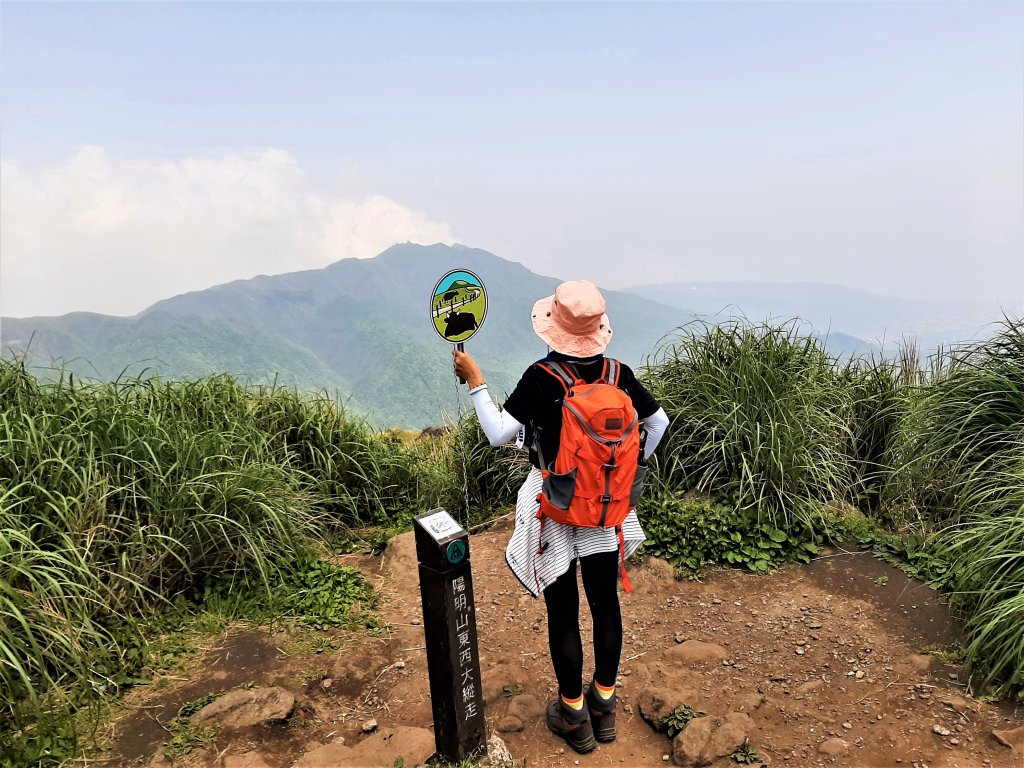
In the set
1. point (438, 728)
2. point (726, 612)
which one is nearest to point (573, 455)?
point (438, 728)

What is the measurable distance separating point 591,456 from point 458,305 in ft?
4.11

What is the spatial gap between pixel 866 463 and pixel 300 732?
203 inches

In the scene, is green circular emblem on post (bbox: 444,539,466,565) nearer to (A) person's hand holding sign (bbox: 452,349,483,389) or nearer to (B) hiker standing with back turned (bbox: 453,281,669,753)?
(B) hiker standing with back turned (bbox: 453,281,669,753)

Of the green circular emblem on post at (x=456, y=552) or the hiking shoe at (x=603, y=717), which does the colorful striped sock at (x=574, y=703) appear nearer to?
the hiking shoe at (x=603, y=717)

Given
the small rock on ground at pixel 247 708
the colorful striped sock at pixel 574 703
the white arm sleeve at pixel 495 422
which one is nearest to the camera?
the white arm sleeve at pixel 495 422

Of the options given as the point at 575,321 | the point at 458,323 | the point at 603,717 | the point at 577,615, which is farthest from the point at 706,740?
the point at 458,323

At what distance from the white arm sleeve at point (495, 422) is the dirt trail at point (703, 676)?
152 cm

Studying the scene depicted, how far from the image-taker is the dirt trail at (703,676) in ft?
10.1

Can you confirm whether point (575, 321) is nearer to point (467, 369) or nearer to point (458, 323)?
point (467, 369)

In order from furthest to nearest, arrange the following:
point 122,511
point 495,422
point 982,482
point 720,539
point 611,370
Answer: point 720,539 → point 982,482 → point 122,511 → point 611,370 → point 495,422

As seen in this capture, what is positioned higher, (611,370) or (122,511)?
(611,370)

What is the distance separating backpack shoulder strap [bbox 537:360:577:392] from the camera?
108 inches

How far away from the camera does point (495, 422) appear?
265 cm

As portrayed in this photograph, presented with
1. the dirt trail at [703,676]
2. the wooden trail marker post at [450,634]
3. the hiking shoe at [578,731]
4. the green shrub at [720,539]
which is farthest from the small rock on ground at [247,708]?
the green shrub at [720,539]
